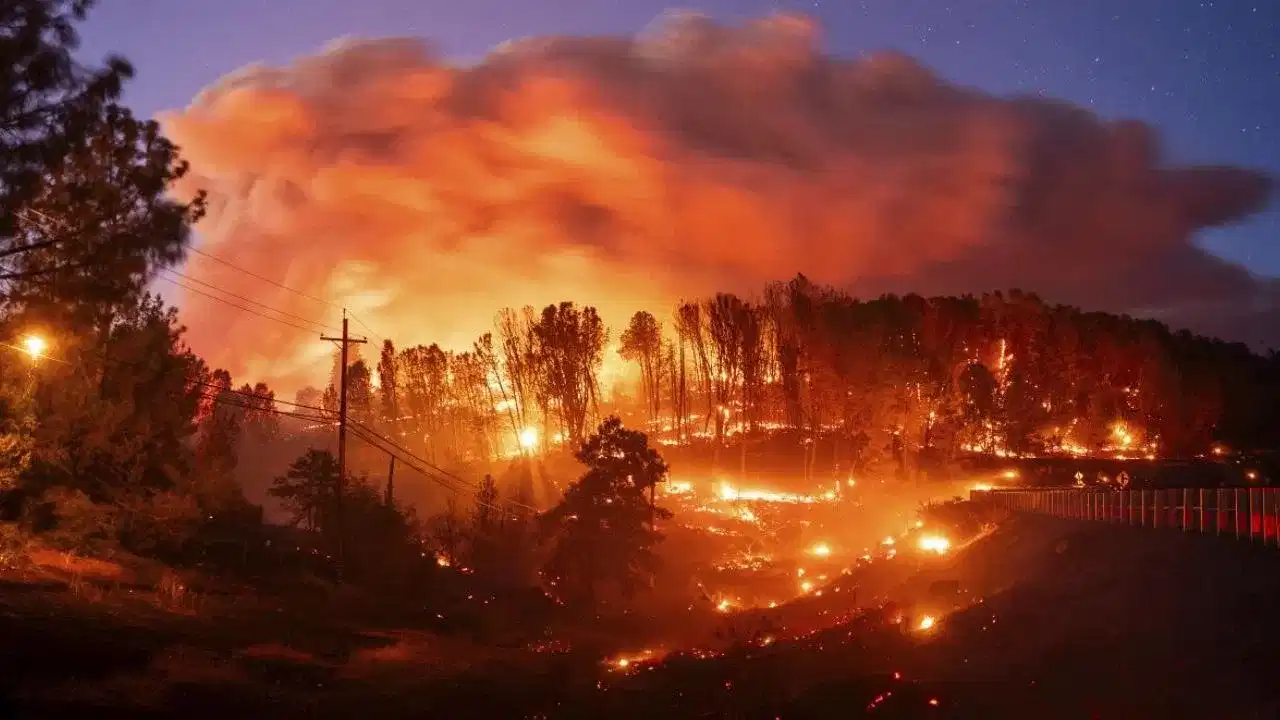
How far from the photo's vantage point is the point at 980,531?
4894 cm

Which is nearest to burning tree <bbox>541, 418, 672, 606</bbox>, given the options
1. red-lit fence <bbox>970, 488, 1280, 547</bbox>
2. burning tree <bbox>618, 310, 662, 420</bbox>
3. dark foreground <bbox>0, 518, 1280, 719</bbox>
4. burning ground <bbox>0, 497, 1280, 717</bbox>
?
burning ground <bbox>0, 497, 1280, 717</bbox>

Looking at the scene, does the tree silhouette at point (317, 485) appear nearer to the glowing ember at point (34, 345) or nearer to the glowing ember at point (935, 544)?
the glowing ember at point (34, 345)

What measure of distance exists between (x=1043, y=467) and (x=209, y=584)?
60080 millimetres

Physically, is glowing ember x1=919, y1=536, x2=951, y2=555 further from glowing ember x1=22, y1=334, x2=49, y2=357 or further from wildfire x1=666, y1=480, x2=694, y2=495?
glowing ember x1=22, y1=334, x2=49, y2=357

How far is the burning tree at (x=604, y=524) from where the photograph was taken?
156ft

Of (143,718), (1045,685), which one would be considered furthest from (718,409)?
(143,718)

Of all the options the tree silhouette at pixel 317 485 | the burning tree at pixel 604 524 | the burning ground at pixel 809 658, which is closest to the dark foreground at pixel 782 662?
the burning ground at pixel 809 658

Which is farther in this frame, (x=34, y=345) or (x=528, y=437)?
(x=528, y=437)

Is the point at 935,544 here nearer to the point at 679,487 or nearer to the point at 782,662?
the point at 679,487

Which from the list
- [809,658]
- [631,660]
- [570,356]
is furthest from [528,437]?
[809,658]

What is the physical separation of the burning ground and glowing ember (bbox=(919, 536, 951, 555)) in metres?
16.5

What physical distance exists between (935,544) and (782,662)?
27436 mm

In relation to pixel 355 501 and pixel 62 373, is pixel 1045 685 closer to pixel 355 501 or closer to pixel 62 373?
pixel 62 373

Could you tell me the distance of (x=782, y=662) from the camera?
27.3 meters
